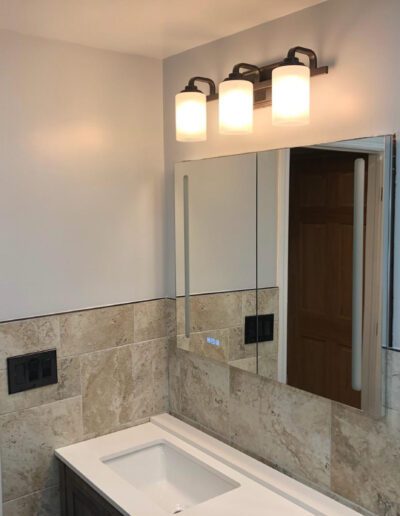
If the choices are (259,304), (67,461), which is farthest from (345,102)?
(67,461)

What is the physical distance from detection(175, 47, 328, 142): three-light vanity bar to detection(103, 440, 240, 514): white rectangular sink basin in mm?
1249

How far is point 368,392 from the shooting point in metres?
1.60

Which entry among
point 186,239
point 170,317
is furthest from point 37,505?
point 186,239

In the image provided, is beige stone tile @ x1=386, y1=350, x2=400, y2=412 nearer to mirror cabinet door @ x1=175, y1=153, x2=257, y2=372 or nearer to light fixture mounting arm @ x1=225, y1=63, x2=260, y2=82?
mirror cabinet door @ x1=175, y1=153, x2=257, y2=372

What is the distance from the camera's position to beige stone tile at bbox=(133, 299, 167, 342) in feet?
7.77

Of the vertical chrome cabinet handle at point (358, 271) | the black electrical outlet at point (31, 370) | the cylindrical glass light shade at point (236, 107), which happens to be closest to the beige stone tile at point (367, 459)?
the vertical chrome cabinet handle at point (358, 271)

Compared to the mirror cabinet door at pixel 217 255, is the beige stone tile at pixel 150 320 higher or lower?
lower

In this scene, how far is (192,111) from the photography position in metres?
2.04

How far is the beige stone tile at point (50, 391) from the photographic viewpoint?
2035 millimetres

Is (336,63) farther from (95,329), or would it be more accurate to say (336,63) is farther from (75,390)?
(75,390)

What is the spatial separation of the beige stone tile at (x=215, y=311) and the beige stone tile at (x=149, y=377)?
262 millimetres

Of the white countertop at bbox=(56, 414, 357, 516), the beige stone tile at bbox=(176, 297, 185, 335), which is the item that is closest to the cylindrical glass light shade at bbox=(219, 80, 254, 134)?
the beige stone tile at bbox=(176, 297, 185, 335)

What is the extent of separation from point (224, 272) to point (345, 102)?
78cm

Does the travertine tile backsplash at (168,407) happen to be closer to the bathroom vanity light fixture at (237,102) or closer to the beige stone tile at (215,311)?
the beige stone tile at (215,311)
